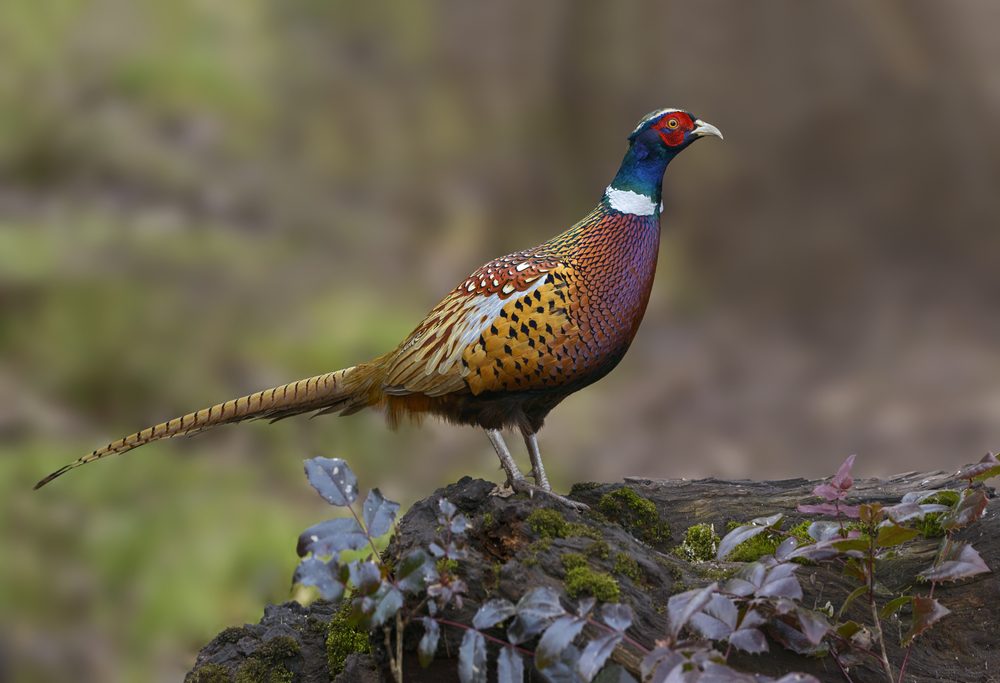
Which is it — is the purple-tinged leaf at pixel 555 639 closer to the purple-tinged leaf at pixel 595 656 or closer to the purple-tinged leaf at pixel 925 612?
the purple-tinged leaf at pixel 595 656

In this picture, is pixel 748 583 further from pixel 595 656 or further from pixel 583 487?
pixel 583 487

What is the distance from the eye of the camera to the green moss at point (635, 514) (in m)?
3.85

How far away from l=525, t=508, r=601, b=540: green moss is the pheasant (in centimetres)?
22

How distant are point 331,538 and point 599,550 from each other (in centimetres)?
85

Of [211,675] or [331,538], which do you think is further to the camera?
Answer: [211,675]

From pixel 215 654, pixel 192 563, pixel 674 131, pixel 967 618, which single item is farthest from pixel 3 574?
pixel 967 618

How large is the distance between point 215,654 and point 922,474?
2788 millimetres

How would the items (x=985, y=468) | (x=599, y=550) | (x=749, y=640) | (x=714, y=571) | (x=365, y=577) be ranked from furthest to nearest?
(x=714, y=571) < (x=599, y=550) < (x=985, y=468) < (x=365, y=577) < (x=749, y=640)

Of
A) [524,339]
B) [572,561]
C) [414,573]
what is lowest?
[572,561]

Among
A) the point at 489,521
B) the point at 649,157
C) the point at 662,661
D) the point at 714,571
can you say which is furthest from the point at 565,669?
the point at 649,157

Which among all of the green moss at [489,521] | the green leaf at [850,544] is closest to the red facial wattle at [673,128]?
the green moss at [489,521]

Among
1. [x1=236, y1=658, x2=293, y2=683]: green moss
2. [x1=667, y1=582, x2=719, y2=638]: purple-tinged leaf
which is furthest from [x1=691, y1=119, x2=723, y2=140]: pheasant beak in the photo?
[x1=236, y1=658, x2=293, y2=683]: green moss

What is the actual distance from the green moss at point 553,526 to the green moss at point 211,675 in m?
1.05

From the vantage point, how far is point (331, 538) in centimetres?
270
